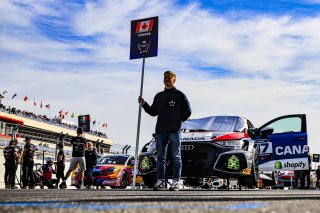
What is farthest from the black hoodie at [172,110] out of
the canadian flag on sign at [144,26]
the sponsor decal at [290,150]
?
the sponsor decal at [290,150]

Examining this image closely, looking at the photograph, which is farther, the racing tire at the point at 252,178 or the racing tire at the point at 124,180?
the racing tire at the point at 124,180

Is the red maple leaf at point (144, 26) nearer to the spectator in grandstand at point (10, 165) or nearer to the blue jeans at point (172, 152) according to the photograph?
the blue jeans at point (172, 152)

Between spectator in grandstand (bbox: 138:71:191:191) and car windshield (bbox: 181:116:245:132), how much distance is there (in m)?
1.89

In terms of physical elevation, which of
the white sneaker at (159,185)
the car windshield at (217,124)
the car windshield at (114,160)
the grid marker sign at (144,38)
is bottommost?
the white sneaker at (159,185)

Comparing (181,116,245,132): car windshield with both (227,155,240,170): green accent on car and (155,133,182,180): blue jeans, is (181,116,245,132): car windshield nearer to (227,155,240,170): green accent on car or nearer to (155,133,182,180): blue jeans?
(227,155,240,170): green accent on car

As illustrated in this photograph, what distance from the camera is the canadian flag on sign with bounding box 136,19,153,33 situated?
35.5 ft

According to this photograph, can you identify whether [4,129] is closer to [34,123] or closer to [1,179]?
[1,179]

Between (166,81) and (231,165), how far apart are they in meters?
1.93

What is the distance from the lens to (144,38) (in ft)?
35.7

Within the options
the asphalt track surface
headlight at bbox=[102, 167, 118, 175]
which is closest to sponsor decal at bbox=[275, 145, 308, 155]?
headlight at bbox=[102, 167, 118, 175]

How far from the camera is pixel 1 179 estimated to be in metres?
18.4

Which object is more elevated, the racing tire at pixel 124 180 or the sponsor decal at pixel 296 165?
the sponsor decal at pixel 296 165

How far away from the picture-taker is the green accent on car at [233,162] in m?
8.27

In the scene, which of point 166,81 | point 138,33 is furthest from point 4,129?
point 166,81
